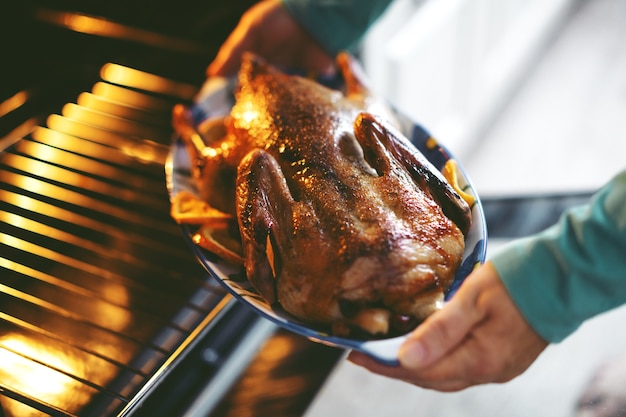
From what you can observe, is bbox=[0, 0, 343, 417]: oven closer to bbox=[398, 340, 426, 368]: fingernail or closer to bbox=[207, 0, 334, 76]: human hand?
bbox=[207, 0, 334, 76]: human hand

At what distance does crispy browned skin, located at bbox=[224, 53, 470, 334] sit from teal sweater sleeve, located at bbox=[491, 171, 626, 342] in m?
0.11

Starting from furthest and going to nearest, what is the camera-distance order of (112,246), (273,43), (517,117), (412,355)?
(517,117) → (273,43) → (112,246) → (412,355)

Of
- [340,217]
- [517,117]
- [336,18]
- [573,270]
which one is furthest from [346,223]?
[517,117]

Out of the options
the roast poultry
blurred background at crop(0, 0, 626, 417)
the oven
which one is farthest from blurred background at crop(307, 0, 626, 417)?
the roast poultry

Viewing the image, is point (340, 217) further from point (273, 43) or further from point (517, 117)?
point (517, 117)

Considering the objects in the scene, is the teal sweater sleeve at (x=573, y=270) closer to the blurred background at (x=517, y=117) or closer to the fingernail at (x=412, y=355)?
the fingernail at (x=412, y=355)

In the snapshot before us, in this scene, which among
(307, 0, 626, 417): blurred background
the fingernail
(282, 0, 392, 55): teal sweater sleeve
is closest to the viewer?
the fingernail

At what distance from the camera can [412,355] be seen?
0.83m

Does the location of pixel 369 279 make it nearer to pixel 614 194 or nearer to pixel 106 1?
pixel 614 194

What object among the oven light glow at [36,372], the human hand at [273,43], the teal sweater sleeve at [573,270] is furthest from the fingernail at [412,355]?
the human hand at [273,43]

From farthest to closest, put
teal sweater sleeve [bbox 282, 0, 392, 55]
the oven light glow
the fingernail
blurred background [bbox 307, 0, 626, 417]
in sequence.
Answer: teal sweater sleeve [bbox 282, 0, 392, 55], blurred background [bbox 307, 0, 626, 417], the oven light glow, the fingernail

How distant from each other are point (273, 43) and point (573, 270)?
99 cm

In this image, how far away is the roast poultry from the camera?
89cm

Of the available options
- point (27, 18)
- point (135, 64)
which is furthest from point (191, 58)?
point (27, 18)
